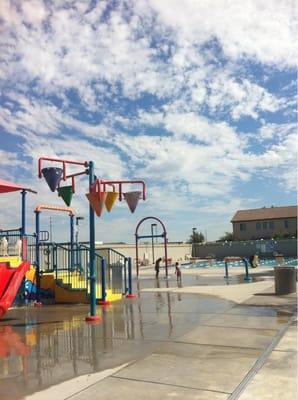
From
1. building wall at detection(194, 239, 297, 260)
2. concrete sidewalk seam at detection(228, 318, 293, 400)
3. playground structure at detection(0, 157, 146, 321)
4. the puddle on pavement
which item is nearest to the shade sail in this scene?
playground structure at detection(0, 157, 146, 321)

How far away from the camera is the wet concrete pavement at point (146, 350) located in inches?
216

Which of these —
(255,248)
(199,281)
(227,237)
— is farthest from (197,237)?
(199,281)

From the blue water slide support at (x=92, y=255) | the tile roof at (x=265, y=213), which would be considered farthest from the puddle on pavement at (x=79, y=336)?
the tile roof at (x=265, y=213)

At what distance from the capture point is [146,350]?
291 inches

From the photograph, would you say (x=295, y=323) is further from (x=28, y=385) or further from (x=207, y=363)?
(x=28, y=385)

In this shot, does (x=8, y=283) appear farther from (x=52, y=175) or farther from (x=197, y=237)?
(x=197, y=237)

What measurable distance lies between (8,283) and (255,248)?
147ft

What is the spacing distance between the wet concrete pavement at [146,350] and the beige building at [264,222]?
66709mm

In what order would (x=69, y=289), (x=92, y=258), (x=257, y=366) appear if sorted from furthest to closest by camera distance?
(x=69, y=289), (x=92, y=258), (x=257, y=366)

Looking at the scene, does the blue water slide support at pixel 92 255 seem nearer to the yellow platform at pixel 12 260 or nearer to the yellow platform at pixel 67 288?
the yellow platform at pixel 12 260

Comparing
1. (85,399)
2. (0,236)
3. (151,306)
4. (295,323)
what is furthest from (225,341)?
(0,236)

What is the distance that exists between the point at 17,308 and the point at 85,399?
9.11 m

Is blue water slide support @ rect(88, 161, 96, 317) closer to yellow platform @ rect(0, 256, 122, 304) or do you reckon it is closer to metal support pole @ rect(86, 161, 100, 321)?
metal support pole @ rect(86, 161, 100, 321)

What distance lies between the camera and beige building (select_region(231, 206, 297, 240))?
7644 cm
